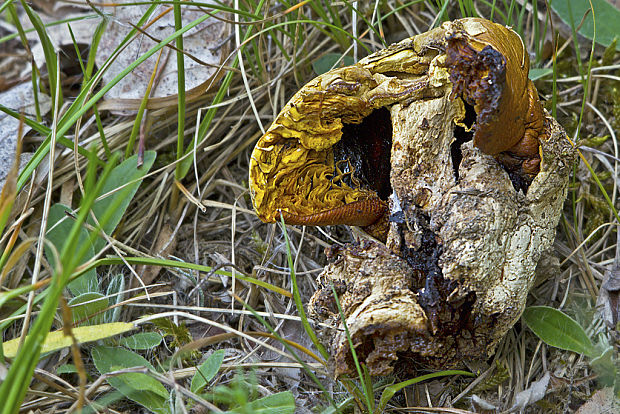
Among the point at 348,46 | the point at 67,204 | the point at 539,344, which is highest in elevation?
the point at 348,46

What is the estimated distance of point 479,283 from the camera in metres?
1.99

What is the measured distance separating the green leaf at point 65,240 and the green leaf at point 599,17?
2.79 metres

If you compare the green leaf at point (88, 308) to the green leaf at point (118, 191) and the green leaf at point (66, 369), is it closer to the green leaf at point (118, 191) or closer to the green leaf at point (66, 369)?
the green leaf at point (66, 369)

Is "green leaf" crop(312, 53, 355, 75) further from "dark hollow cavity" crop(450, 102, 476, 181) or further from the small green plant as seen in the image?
the small green plant

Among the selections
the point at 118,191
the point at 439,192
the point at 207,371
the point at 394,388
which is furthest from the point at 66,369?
A: the point at 439,192

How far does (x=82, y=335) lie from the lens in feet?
7.22

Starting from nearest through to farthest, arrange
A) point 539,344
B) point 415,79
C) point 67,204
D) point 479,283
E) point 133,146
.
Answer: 1. point 479,283
2. point 415,79
3. point 539,344
4. point 67,204
5. point 133,146

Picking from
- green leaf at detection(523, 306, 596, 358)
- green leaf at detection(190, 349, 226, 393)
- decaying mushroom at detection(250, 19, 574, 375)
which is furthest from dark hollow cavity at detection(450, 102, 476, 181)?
green leaf at detection(190, 349, 226, 393)

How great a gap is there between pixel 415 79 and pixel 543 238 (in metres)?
0.81

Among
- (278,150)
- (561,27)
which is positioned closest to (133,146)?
(278,150)

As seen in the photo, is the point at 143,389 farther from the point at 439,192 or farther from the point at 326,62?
the point at 326,62

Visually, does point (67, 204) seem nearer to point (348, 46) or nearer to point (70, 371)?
point (70, 371)

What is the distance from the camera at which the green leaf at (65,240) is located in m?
Answer: 2.55

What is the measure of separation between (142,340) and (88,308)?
29 cm
